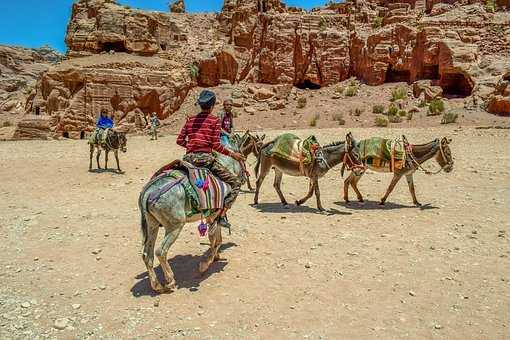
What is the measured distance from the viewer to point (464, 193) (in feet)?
33.7

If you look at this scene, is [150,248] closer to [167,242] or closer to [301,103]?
[167,242]

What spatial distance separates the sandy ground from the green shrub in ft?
84.4

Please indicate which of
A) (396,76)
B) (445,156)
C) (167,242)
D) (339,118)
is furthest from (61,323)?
(396,76)

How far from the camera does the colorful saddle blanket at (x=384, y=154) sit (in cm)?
905

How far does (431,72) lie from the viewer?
108 feet

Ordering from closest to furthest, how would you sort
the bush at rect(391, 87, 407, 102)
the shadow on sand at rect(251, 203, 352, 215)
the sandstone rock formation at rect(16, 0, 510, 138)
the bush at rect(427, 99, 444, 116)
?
1. the shadow on sand at rect(251, 203, 352, 215)
2. the bush at rect(427, 99, 444, 116)
3. the sandstone rock formation at rect(16, 0, 510, 138)
4. the bush at rect(391, 87, 407, 102)

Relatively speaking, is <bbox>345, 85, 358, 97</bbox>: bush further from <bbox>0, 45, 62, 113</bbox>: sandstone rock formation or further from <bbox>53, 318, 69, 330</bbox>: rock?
<bbox>53, 318, 69, 330</bbox>: rock

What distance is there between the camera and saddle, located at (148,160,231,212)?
4988 mm

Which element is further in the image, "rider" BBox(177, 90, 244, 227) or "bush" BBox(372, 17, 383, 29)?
"bush" BBox(372, 17, 383, 29)

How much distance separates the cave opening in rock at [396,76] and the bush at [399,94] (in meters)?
2.14

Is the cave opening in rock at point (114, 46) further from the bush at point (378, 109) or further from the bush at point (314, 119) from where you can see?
the bush at point (378, 109)

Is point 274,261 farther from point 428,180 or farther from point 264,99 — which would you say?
point 264,99

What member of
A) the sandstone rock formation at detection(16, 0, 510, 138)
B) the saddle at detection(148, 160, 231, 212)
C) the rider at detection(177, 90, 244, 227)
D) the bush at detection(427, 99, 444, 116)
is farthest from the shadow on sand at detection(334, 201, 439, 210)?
the bush at detection(427, 99, 444, 116)

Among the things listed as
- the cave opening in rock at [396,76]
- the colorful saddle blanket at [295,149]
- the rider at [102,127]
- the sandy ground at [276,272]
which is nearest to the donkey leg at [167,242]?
the sandy ground at [276,272]
